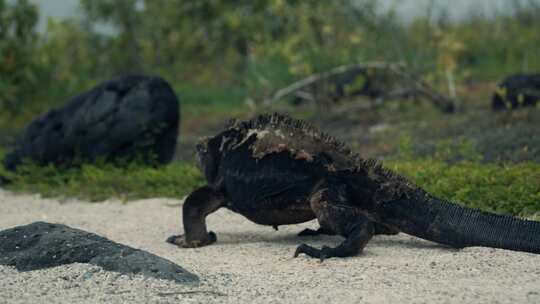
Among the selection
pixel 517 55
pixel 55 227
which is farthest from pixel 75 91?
pixel 55 227

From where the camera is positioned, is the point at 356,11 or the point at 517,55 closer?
the point at 356,11

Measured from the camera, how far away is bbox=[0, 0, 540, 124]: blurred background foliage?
13.3 metres

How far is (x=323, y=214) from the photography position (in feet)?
17.4

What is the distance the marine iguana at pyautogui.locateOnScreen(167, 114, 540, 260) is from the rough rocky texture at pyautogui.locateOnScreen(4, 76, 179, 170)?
134 inches

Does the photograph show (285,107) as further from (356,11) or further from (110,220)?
(110,220)

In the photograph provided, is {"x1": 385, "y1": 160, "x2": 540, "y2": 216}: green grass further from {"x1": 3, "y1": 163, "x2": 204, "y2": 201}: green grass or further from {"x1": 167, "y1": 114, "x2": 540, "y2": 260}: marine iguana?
{"x1": 3, "y1": 163, "x2": 204, "y2": 201}: green grass

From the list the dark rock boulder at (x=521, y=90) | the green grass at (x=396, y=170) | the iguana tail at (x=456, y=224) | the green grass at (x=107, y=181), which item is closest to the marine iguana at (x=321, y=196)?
the iguana tail at (x=456, y=224)

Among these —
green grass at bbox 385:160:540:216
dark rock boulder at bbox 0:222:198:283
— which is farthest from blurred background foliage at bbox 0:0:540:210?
dark rock boulder at bbox 0:222:198:283

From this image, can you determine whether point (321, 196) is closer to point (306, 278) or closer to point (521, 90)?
point (306, 278)

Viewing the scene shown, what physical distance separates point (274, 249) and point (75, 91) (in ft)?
37.9

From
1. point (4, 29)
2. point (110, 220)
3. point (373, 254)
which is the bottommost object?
point (110, 220)

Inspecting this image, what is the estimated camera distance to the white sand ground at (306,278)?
4.18 m

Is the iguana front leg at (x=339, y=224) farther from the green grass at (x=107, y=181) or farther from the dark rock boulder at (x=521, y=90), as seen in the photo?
the dark rock boulder at (x=521, y=90)

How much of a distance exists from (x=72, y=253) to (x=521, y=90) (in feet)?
26.4
